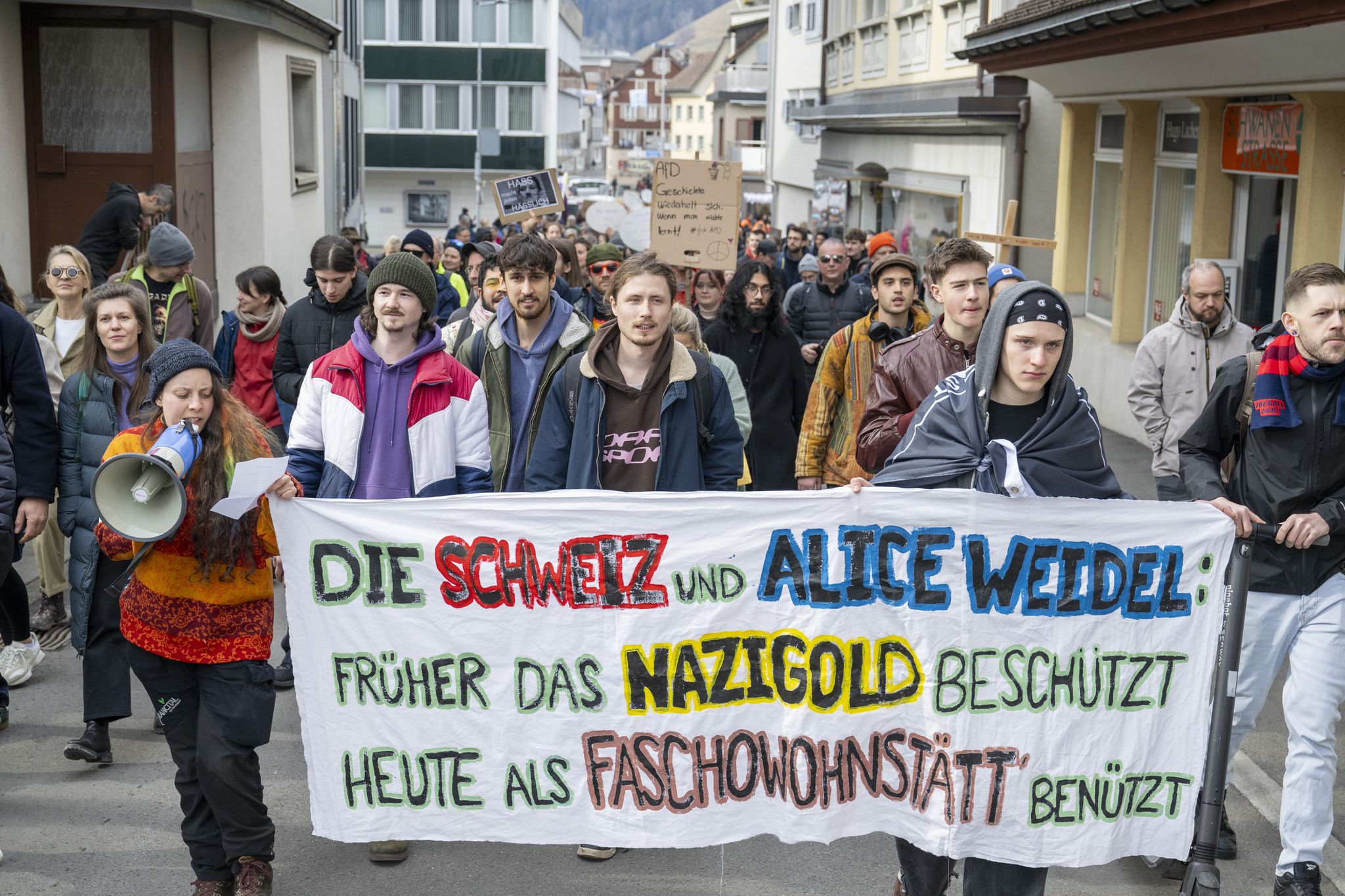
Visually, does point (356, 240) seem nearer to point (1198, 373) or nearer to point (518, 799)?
point (1198, 373)

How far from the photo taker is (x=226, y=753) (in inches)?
181

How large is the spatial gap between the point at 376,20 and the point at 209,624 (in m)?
57.4

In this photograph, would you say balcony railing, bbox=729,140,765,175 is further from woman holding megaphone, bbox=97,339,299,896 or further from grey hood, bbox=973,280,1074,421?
grey hood, bbox=973,280,1074,421

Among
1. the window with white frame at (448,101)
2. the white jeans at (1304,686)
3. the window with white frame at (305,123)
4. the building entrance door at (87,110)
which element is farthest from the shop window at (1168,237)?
the window with white frame at (448,101)

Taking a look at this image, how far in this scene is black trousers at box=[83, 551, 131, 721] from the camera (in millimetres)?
5852

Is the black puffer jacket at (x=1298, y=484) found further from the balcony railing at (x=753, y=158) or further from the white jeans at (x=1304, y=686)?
the balcony railing at (x=753, y=158)

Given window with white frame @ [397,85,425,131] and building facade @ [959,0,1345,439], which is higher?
window with white frame @ [397,85,425,131]

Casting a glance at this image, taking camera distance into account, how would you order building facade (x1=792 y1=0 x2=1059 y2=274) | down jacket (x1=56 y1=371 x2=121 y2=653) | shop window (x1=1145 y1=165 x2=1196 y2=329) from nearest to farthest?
down jacket (x1=56 y1=371 x2=121 y2=653), shop window (x1=1145 y1=165 x2=1196 y2=329), building facade (x1=792 y1=0 x2=1059 y2=274)

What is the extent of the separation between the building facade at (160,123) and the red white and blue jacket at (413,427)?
8.01 metres

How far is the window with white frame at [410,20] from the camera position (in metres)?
58.2

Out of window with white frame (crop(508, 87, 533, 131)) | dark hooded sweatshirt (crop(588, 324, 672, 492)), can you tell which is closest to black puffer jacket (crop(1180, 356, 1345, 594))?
dark hooded sweatshirt (crop(588, 324, 672, 492))

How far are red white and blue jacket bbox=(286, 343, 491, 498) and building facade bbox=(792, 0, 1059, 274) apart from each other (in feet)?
41.3

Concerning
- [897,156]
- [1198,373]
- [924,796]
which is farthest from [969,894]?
[897,156]

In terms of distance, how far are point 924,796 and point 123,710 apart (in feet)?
10.6
